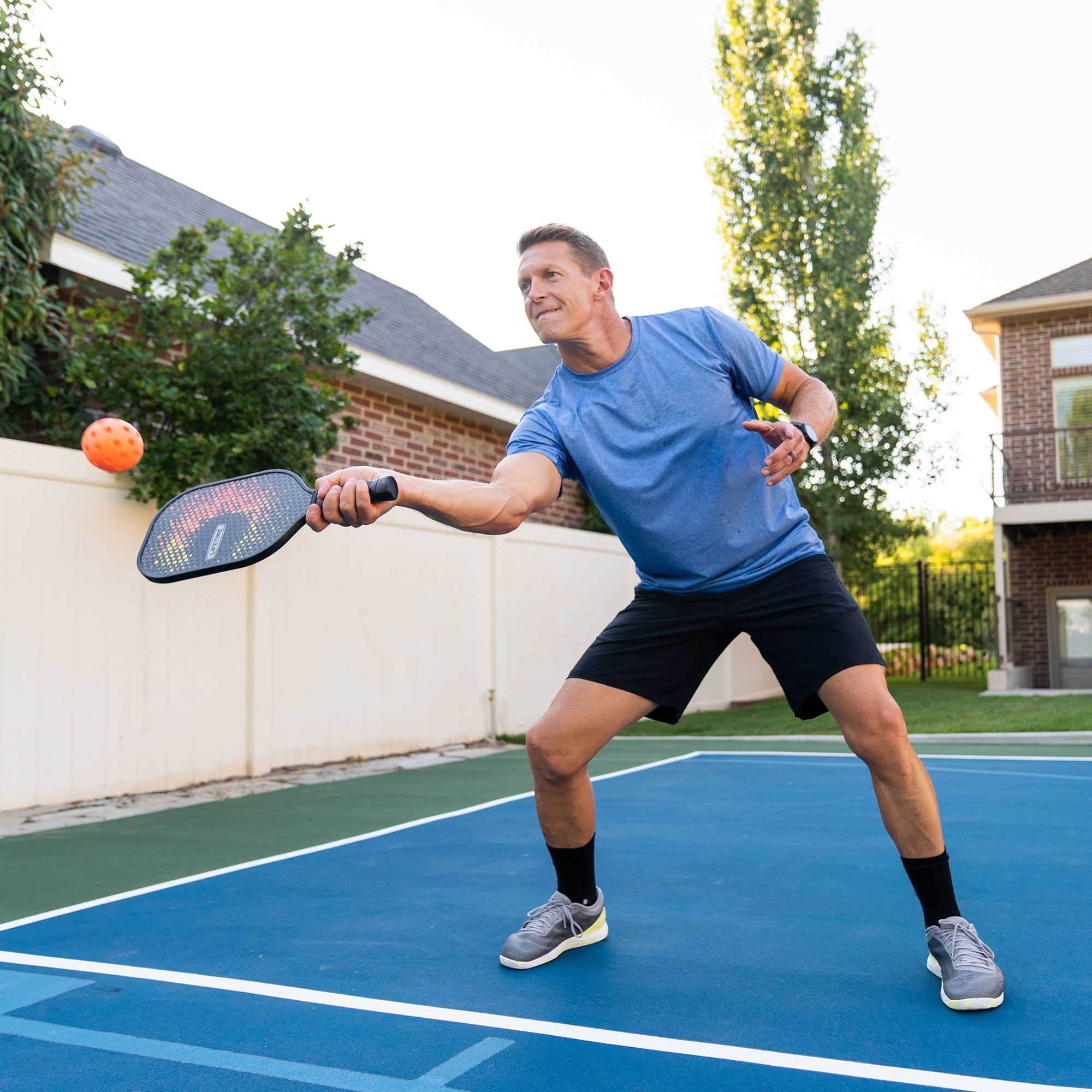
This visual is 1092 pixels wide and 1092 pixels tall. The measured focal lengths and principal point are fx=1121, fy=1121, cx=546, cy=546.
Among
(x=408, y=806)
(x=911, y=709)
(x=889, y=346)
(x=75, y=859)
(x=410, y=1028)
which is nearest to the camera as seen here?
(x=410, y=1028)

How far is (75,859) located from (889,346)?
51.9 ft

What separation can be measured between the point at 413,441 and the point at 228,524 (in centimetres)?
961

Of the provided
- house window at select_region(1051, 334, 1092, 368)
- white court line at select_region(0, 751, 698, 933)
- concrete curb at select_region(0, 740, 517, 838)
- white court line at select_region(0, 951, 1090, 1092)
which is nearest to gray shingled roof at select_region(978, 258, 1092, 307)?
house window at select_region(1051, 334, 1092, 368)

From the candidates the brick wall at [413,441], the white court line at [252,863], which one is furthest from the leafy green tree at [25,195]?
the white court line at [252,863]

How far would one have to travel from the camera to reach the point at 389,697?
10266 millimetres

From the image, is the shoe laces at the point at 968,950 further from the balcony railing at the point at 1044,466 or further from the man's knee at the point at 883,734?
the balcony railing at the point at 1044,466

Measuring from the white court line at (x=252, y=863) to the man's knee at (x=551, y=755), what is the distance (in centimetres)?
219

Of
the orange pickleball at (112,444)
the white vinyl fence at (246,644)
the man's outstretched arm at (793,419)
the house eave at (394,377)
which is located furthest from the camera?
the house eave at (394,377)

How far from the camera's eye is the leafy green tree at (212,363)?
304 inches

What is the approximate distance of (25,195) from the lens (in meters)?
7.38

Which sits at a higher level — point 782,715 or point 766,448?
point 766,448

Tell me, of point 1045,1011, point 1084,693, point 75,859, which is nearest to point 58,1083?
point 1045,1011

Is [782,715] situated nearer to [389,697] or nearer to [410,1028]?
[389,697]

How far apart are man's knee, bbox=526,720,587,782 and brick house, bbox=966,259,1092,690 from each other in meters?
14.7
